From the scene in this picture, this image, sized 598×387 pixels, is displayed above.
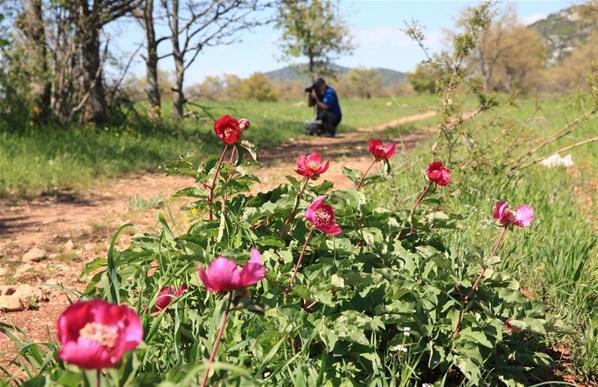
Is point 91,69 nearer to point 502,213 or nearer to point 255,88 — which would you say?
point 502,213

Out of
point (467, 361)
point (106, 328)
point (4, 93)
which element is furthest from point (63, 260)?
point (4, 93)

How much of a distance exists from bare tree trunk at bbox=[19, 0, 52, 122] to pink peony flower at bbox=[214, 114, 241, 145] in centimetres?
702

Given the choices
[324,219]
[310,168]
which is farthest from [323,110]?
[324,219]

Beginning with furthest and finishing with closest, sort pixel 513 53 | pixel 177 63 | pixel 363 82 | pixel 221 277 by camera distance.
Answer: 1. pixel 363 82
2. pixel 513 53
3. pixel 177 63
4. pixel 221 277

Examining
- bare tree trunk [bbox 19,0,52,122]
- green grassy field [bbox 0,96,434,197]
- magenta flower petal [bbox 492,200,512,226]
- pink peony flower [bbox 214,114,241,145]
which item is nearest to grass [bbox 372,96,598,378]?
magenta flower petal [bbox 492,200,512,226]

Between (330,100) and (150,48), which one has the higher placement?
(150,48)

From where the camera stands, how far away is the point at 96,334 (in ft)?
2.93

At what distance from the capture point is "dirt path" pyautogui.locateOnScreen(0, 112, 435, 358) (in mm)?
2973

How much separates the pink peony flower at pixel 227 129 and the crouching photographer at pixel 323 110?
11.6 m

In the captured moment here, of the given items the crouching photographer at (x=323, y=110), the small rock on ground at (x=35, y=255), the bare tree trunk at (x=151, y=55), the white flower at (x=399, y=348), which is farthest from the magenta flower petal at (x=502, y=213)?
the crouching photographer at (x=323, y=110)

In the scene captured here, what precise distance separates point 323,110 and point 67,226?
32.0 feet

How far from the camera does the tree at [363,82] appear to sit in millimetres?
81688

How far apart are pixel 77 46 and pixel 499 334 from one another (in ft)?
28.0

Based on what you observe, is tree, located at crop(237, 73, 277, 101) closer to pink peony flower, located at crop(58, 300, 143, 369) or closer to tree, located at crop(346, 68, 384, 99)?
tree, located at crop(346, 68, 384, 99)
